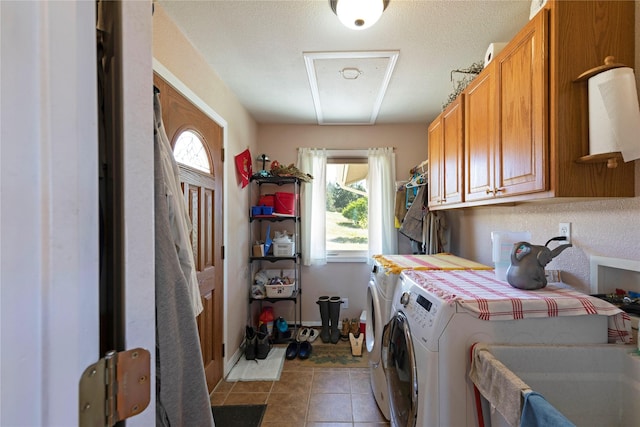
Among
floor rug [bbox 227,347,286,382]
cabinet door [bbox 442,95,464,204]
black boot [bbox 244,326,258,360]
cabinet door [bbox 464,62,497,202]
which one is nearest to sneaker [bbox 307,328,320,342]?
floor rug [bbox 227,347,286,382]

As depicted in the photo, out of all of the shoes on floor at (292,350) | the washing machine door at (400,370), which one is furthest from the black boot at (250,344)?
the washing machine door at (400,370)

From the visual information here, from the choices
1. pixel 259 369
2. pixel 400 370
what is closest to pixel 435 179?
pixel 400 370

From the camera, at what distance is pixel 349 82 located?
2.26 metres

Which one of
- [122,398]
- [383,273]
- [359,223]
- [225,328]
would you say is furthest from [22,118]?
[359,223]

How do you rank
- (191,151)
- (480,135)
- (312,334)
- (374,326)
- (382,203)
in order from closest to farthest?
(480,135) → (191,151) → (374,326) → (312,334) → (382,203)

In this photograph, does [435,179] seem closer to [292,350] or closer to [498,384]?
[498,384]

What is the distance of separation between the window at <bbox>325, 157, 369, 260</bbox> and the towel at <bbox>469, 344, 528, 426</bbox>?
7.81ft

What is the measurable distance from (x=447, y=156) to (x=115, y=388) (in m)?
2.17

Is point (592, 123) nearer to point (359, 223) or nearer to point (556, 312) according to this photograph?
point (556, 312)

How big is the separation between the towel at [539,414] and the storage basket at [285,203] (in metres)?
2.53

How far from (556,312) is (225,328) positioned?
7.01 ft

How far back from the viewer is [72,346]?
35cm

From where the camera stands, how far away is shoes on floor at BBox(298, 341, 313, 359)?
2.65 metres

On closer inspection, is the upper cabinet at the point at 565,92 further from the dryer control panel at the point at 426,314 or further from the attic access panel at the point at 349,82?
the attic access panel at the point at 349,82
